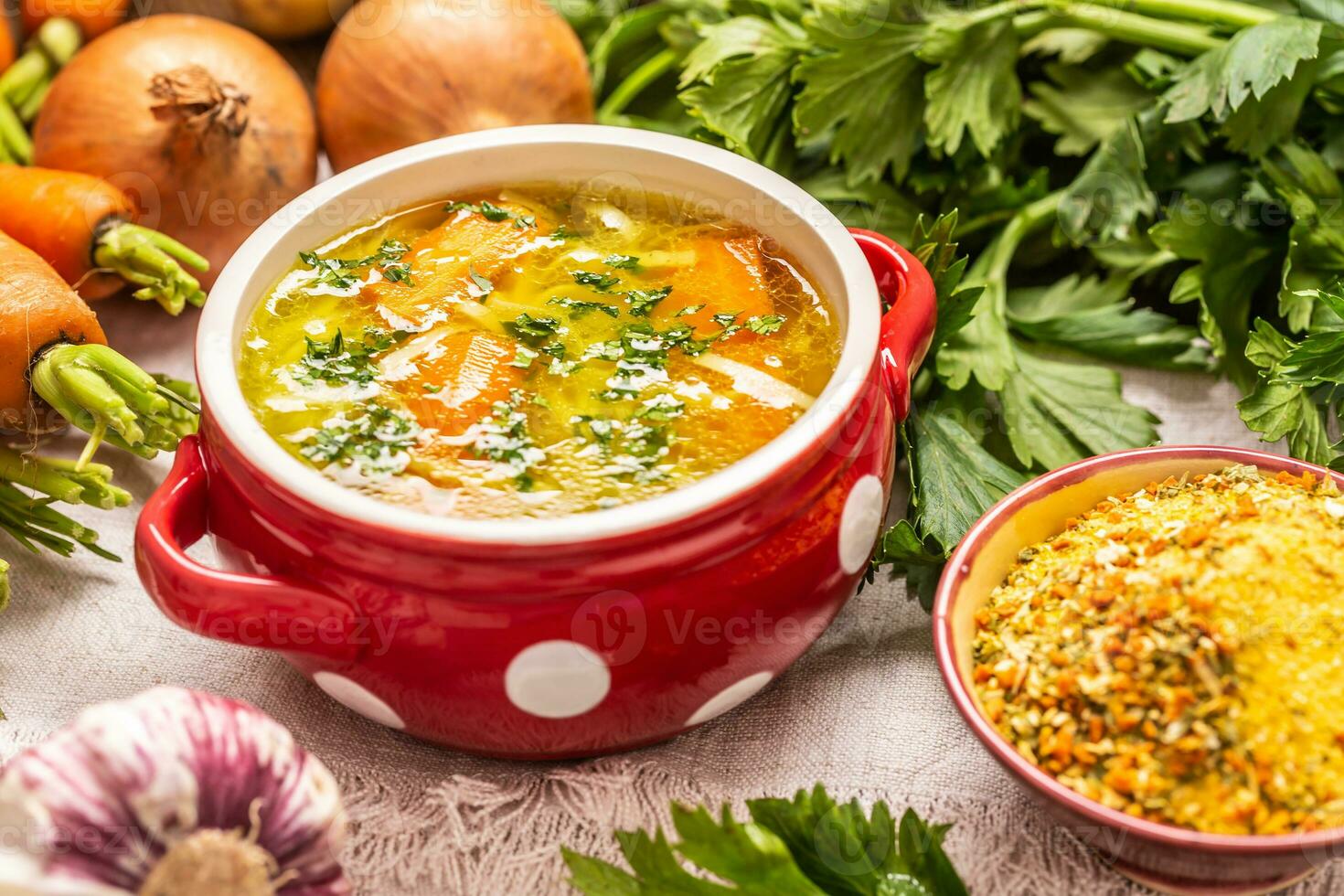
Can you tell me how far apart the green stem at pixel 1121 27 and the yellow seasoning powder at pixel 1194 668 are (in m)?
1.07

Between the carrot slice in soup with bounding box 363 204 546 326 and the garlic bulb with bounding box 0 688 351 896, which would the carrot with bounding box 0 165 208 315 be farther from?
the garlic bulb with bounding box 0 688 351 896

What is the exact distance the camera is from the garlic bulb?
3.94 ft

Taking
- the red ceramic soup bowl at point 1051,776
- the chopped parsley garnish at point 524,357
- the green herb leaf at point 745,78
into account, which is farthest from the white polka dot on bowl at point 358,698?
the green herb leaf at point 745,78

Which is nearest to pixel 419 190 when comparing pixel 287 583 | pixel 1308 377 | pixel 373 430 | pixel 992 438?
pixel 373 430

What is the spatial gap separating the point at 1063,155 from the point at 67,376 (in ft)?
5.88

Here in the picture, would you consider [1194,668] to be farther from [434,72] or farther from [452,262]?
[434,72]

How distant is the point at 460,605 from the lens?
1.36 metres

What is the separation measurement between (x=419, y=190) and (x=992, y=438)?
A: 0.94 metres

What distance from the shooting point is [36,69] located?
249 cm

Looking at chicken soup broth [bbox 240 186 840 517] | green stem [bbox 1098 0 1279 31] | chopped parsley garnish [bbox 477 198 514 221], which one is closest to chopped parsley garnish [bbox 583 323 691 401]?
chicken soup broth [bbox 240 186 840 517]

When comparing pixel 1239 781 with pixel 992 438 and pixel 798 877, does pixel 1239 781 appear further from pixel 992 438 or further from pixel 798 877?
pixel 992 438

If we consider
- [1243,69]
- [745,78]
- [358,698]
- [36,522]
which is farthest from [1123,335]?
[36,522]

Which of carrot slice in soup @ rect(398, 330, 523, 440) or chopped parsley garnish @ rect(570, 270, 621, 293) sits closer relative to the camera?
carrot slice in soup @ rect(398, 330, 523, 440)

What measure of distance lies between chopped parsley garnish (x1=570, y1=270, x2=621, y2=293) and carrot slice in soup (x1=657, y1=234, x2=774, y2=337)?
0.09 metres
